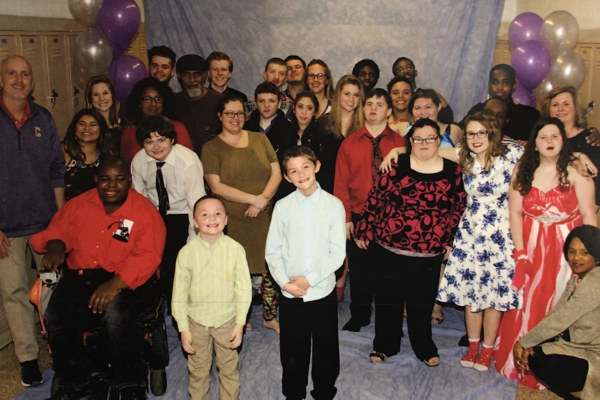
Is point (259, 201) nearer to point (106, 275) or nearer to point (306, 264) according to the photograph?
point (306, 264)

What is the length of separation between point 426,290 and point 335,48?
5.00ft

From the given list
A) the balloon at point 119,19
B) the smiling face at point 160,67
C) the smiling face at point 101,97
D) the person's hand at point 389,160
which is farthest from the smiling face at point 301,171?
the balloon at point 119,19

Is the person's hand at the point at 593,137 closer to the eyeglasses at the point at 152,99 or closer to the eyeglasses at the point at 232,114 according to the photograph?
the eyeglasses at the point at 232,114

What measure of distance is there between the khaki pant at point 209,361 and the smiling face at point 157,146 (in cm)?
98

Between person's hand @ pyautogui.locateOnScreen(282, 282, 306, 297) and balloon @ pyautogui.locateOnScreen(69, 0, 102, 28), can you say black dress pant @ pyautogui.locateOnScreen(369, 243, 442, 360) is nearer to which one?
person's hand @ pyautogui.locateOnScreen(282, 282, 306, 297)

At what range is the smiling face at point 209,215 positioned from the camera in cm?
259

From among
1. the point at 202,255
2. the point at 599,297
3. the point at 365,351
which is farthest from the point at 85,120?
the point at 599,297

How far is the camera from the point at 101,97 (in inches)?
138

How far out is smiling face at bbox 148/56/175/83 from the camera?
149 inches

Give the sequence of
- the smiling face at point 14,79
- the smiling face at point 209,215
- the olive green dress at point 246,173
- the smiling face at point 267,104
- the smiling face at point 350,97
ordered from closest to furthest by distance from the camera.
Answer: the smiling face at point 209,215, the smiling face at point 14,79, the olive green dress at point 246,173, the smiling face at point 350,97, the smiling face at point 267,104

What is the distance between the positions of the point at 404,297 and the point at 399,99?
1.16 m

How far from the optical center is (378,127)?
3.23 metres

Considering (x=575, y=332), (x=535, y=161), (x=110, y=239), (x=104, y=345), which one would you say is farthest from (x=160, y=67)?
(x=575, y=332)

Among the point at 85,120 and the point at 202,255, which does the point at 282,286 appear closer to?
the point at 202,255
